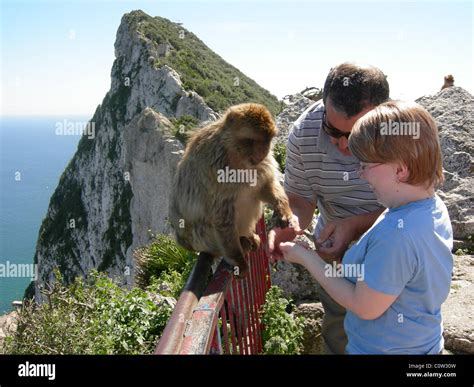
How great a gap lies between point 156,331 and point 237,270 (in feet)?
6.65

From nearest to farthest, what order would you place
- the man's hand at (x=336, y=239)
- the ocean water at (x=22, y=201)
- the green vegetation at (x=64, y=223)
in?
the man's hand at (x=336, y=239) → the ocean water at (x=22, y=201) → the green vegetation at (x=64, y=223)

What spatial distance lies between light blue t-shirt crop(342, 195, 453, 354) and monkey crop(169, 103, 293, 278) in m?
1.49

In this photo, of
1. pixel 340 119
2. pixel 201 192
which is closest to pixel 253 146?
pixel 201 192

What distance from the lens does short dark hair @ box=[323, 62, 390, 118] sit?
2551mm

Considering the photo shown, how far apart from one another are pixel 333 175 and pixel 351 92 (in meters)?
0.70

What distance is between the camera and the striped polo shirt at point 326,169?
306 cm

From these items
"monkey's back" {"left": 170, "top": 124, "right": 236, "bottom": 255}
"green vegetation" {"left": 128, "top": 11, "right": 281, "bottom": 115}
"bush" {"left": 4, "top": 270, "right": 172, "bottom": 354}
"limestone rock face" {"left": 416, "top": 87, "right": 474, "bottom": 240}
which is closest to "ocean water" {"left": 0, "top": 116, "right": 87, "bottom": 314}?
"bush" {"left": 4, "top": 270, "right": 172, "bottom": 354}

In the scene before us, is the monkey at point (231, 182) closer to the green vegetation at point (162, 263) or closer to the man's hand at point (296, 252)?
the man's hand at point (296, 252)

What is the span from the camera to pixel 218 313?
1.98 metres

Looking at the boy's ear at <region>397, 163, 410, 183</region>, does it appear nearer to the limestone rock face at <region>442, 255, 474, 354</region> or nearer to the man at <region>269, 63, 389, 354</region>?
the man at <region>269, 63, 389, 354</region>

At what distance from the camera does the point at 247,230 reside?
11.9ft

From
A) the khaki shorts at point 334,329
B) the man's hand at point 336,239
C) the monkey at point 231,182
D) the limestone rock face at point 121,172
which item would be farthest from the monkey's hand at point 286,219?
the limestone rock face at point 121,172
